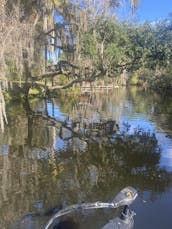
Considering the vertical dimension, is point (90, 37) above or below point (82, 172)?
above

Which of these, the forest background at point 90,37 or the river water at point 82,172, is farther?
the forest background at point 90,37

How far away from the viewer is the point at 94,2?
1711 centimetres

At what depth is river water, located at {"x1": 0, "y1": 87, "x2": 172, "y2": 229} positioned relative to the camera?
5715 millimetres

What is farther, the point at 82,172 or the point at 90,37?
the point at 90,37

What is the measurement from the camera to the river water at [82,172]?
5.71 metres

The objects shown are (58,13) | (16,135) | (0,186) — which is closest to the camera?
(0,186)

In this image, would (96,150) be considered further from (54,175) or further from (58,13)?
(58,13)

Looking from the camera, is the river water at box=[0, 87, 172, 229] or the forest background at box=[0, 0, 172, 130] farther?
the forest background at box=[0, 0, 172, 130]

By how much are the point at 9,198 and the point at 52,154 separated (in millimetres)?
3622

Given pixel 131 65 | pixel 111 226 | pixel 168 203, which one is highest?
pixel 131 65

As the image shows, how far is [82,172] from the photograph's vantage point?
8180 millimetres

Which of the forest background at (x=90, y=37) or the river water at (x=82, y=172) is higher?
the forest background at (x=90, y=37)

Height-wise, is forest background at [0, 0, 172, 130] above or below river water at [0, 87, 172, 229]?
above

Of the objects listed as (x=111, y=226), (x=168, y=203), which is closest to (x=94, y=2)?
(x=168, y=203)
